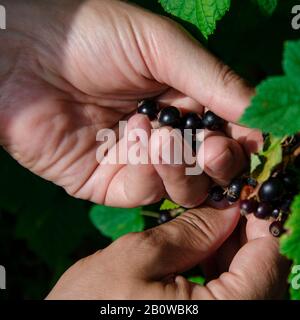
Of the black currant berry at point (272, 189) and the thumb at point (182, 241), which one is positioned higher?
the black currant berry at point (272, 189)

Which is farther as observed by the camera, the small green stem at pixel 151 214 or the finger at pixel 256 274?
the small green stem at pixel 151 214

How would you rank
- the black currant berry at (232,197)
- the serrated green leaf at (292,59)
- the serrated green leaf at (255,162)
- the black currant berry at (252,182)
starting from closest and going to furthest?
the serrated green leaf at (292,59) < the serrated green leaf at (255,162) < the black currant berry at (252,182) < the black currant berry at (232,197)

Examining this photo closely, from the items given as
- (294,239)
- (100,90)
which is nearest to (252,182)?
(294,239)

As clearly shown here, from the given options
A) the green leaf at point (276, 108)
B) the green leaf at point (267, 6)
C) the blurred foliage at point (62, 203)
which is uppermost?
the green leaf at point (267, 6)

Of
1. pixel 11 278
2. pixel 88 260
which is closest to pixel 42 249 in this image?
pixel 11 278

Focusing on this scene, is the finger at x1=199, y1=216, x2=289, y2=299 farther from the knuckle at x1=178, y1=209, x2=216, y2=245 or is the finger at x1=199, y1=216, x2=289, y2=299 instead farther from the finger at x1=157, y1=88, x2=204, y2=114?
the finger at x1=157, y1=88, x2=204, y2=114

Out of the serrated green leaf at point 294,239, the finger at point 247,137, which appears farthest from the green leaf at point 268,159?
the serrated green leaf at point 294,239

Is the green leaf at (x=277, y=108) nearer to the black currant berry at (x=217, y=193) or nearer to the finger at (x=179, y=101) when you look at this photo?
the black currant berry at (x=217, y=193)

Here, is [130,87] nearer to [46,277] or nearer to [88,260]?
[88,260]
